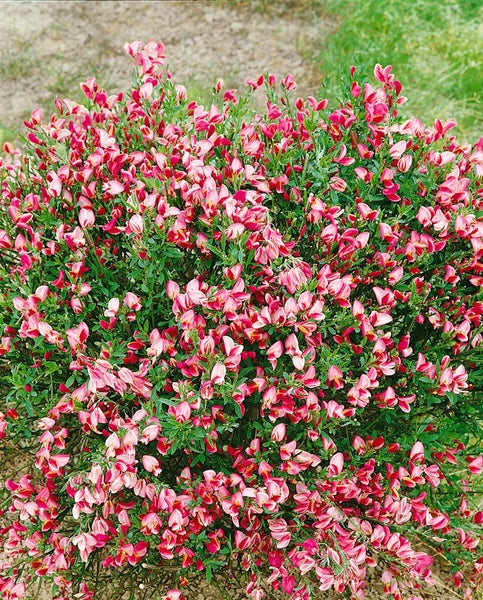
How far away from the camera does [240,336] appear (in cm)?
213

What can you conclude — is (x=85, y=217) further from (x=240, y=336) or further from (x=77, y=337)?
(x=240, y=336)

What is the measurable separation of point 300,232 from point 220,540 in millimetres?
1008

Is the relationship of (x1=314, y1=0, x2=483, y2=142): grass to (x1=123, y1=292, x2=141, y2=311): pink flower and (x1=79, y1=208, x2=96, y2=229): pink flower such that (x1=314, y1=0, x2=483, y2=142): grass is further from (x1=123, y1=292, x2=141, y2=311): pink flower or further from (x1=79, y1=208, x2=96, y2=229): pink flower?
(x1=123, y1=292, x2=141, y2=311): pink flower

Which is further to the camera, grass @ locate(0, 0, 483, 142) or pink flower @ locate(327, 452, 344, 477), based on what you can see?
grass @ locate(0, 0, 483, 142)

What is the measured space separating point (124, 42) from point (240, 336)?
421 cm

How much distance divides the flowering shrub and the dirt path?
8.91ft

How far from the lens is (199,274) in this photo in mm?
2279

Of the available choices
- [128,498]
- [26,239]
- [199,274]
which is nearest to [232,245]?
[199,274]

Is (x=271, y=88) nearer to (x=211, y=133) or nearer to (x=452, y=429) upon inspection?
(x=211, y=133)

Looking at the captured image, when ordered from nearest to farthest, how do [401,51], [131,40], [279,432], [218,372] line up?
[218,372] → [279,432] → [401,51] → [131,40]

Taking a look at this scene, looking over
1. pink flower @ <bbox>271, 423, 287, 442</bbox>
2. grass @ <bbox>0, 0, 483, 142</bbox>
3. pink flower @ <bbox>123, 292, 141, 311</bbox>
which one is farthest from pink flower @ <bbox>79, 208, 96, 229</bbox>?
grass @ <bbox>0, 0, 483, 142</bbox>

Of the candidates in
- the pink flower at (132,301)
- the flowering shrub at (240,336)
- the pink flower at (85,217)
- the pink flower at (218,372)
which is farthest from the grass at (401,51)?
the pink flower at (218,372)

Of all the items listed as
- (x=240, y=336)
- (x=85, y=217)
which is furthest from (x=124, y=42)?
(x=240, y=336)

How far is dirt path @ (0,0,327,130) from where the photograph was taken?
5246mm
